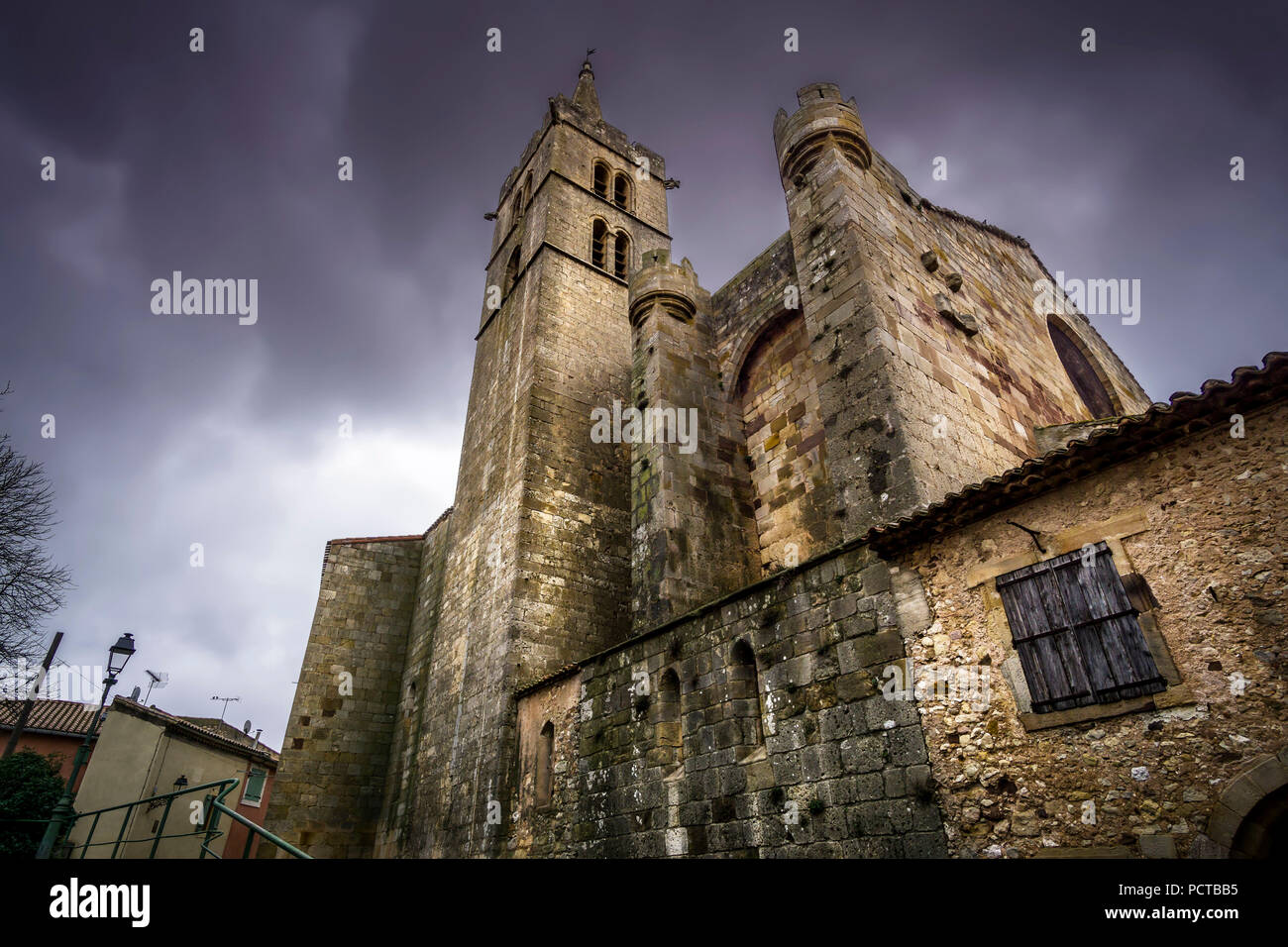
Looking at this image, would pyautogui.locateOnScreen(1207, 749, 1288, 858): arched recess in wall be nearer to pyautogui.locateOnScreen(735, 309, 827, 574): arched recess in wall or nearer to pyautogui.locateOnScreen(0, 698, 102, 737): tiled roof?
pyautogui.locateOnScreen(735, 309, 827, 574): arched recess in wall

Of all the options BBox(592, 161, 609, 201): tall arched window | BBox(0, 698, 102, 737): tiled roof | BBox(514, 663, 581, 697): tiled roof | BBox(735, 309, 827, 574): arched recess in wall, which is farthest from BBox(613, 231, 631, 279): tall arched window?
BBox(0, 698, 102, 737): tiled roof

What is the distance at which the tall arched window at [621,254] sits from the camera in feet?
63.0

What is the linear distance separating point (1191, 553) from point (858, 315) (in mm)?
4677

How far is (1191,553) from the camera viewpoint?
463 centimetres

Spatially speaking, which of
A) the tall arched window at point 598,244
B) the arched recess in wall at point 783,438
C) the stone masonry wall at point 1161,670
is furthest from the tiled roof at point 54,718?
the stone masonry wall at point 1161,670

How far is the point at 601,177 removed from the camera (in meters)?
21.4

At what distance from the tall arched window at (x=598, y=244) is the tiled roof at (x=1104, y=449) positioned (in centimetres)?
1411

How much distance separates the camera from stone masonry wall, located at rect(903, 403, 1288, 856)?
4.18 m

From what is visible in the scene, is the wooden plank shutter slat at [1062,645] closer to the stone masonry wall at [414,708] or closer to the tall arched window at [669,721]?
the tall arched window at [669,721]

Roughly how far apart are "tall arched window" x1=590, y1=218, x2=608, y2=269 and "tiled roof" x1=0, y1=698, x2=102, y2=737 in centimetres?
2111

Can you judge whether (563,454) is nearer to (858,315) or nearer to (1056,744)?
(858,315)

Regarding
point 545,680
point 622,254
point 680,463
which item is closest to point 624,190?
point 622,254

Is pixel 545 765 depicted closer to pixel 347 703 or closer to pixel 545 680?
pixel 545 680
